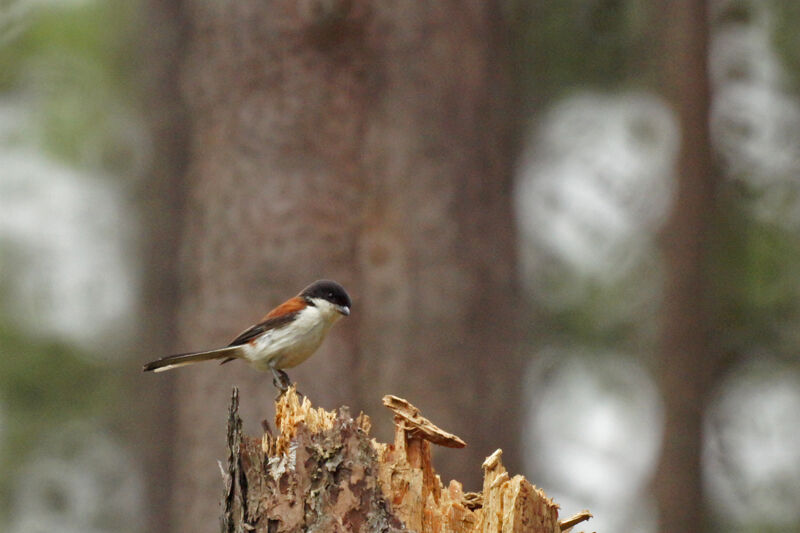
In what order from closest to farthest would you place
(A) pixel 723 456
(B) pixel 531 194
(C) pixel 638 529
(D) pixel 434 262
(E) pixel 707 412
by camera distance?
(D) pixel 434 262
(E) pixel 707 412
(A) pixel 723 456
(C) pixel 638 529
(B) pixel 531 194

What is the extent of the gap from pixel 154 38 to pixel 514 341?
4121 mm

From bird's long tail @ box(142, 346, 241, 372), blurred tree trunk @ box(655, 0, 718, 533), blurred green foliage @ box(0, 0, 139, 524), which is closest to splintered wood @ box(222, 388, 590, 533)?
bird's long tail @ box(142, 346, 241, 372)

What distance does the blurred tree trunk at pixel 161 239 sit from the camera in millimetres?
8078

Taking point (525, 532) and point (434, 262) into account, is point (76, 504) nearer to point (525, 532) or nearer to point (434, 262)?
point (434, 262)

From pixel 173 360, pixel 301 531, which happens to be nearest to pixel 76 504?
pixel 173 360

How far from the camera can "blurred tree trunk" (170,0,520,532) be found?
6.93 metres

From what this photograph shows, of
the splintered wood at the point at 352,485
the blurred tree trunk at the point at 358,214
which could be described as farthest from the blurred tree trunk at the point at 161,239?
the splintered wood at the point at 352,485

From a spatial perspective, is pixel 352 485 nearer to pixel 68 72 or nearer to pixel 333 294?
pixel 333 294

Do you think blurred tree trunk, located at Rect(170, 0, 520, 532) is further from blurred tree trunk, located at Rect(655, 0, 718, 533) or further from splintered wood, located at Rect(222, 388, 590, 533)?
splintered wood, located at Rect(222, 388, 590, 533)

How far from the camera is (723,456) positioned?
31.4ft

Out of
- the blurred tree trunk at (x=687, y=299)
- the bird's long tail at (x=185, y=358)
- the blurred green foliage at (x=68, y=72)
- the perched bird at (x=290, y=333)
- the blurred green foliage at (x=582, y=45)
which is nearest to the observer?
the bird's long tail at (x=185, y=358)

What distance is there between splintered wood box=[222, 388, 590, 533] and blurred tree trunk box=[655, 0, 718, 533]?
15.4 ft

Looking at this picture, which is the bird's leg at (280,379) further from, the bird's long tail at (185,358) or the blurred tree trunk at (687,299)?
the blurred tree trunk at (687,299)

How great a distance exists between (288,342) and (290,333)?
0.17 ft
